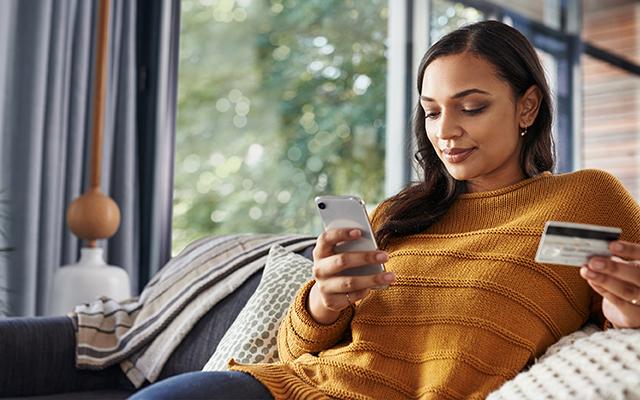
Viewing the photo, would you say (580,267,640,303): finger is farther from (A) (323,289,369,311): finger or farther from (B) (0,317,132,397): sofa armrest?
(B) (0,317,132,397): sofa armrest

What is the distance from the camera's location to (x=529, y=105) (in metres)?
1.60

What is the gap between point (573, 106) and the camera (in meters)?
5.25

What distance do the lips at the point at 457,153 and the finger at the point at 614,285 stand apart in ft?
1.26

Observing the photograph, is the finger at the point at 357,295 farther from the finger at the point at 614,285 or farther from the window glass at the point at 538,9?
the window glass at the point at 538,9

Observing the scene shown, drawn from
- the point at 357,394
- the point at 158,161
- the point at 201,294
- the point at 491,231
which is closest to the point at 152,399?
the point at 357,394

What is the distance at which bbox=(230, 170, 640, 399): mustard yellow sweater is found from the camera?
1398 mm

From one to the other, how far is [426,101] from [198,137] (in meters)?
3.55

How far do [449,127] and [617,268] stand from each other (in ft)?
1.38

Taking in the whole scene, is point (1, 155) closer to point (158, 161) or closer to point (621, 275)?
point (158, 161)

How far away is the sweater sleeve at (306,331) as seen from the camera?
153cm

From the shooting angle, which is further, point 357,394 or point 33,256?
point 33,256

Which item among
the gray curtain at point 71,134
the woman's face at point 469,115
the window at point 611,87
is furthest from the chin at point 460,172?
the window at point 611,87

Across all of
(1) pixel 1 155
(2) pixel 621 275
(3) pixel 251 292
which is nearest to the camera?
(2) pixel 621 275

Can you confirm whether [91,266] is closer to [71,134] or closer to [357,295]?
[71,134]
